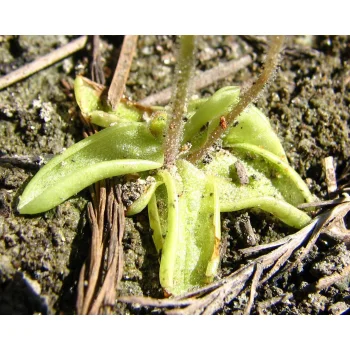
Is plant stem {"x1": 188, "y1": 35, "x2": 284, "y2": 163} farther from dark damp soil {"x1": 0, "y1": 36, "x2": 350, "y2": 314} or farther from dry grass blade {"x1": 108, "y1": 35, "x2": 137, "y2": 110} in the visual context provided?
dry grass blade {"x1": 108, "y1": 35, "x2": 137, "y2": 110}

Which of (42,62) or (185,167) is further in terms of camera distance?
(42,62)

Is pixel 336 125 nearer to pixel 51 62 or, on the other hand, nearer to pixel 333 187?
pixel 333 187

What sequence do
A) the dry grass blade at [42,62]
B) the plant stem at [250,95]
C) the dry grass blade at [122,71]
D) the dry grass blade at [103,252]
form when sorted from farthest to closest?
the dry grass blade at [42,62] → the dry grass blade at [122,71] → the plant stem at [250,95] → the dry grass blade at [103,252]

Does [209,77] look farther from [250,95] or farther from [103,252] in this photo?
[103,252]

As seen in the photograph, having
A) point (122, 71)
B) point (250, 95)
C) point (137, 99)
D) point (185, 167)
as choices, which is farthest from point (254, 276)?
point (122, 71)

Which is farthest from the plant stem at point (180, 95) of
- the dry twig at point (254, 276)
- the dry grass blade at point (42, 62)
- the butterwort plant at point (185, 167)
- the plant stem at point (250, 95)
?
the dry grass blade at point (42, 62)

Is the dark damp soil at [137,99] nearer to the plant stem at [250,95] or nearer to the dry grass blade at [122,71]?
the dry grass blade at [122,71]
